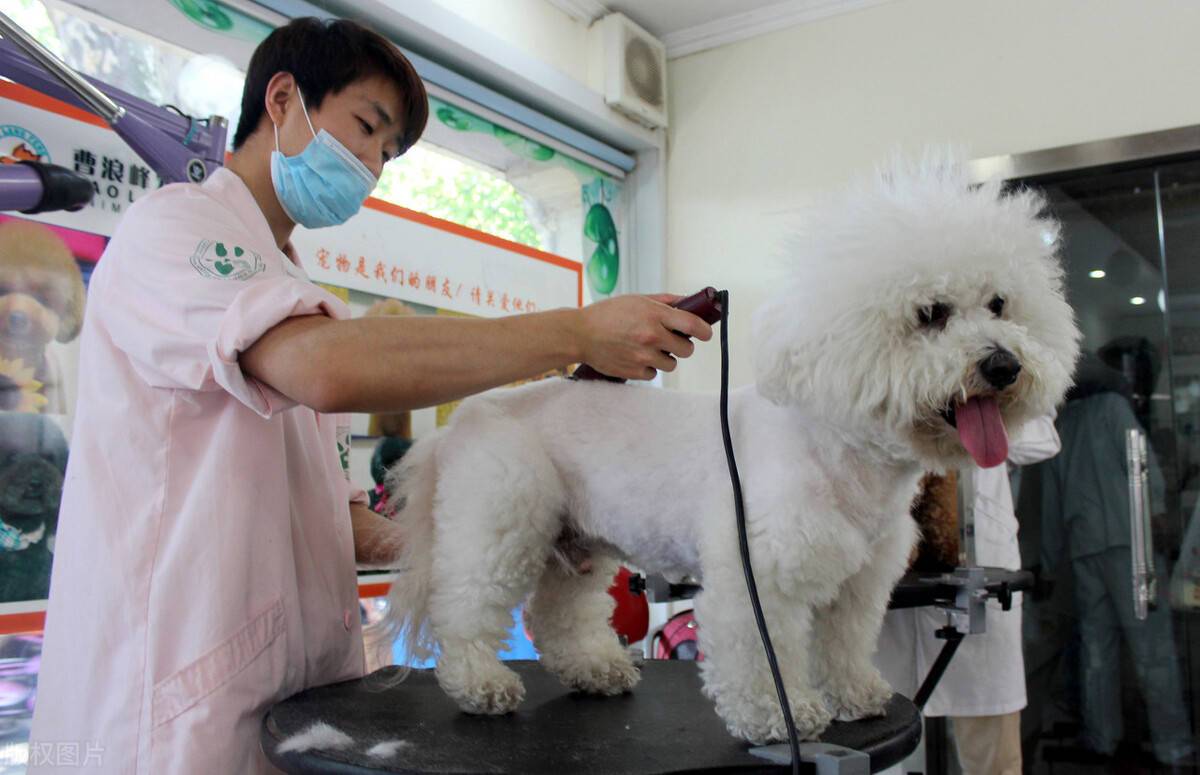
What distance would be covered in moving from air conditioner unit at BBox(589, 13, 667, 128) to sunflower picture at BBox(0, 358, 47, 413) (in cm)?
217

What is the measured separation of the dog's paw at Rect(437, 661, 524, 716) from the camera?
3.20ft

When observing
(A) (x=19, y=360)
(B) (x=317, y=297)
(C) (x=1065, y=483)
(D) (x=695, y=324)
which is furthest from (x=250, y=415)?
(C) (x=1065, y=483)

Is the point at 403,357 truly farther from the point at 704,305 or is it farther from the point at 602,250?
the point at 602,250

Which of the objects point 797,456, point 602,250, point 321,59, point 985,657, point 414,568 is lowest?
point 985,657

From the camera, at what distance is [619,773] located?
0.74 m

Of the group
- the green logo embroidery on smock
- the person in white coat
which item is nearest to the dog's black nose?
the green logo embroidery on smock

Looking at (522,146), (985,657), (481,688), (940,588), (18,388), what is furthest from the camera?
(522,146)

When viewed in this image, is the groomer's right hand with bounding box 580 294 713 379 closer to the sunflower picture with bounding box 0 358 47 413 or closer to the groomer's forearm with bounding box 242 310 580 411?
the groomer's forearm with bounding box 242 310 580 411

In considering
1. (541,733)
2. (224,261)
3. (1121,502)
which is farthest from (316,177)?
(1121,502)

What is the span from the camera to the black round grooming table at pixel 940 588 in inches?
→ 68.2

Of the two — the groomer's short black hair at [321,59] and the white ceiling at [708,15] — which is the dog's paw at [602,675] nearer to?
the groomer's short black hair at [321,59]

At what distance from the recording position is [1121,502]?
2.73m

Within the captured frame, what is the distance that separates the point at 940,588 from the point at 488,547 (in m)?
1.17

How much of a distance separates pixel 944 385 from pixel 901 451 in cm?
9
